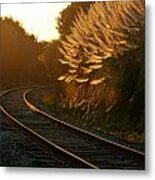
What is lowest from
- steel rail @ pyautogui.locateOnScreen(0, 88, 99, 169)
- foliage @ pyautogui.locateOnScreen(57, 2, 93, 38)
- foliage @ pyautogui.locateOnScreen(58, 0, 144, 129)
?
steel rail @ pyautogui.locateOnScreen(0, 88, 99, 169)

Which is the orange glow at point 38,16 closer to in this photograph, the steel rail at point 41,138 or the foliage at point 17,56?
the foliage at point 17,56

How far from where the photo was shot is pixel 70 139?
1484 mm

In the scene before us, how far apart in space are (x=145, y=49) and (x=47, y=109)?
0.37 metres

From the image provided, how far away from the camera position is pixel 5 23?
1.54 metres

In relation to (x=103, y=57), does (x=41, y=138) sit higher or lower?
lower

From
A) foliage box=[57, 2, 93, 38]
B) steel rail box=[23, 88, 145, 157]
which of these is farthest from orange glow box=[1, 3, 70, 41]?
steel rail box=[23, 88, 145, 157]

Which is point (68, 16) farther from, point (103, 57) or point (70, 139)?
point (70, 139)

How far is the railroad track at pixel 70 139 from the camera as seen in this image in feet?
4.75

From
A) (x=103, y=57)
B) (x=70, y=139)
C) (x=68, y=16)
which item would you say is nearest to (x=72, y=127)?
(x=70, y=139)

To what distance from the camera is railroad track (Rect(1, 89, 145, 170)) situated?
1.45 m

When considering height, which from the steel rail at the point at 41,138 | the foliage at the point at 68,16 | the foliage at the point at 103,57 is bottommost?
the steel rail at the point at 41,138

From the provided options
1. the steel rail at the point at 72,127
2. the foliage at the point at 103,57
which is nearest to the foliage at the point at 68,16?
the foliage at the point at 103,57

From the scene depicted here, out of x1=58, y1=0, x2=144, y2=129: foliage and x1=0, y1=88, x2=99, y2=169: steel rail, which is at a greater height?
x1=58, y1=0, x2=144, y2=129: foliage

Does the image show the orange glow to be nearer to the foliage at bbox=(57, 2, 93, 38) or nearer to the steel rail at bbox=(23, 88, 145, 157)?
the foliage at bbox=(57, 2, 93, 38)
